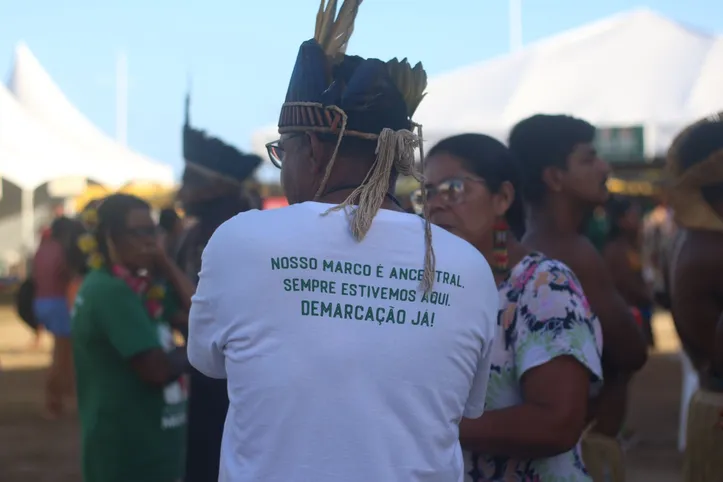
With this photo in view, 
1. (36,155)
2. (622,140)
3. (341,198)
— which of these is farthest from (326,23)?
(36,155)

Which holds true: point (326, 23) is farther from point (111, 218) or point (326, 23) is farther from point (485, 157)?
point (111, 218)

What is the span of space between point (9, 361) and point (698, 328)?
41.1ft

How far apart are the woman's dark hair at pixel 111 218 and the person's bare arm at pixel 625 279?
3.63 m

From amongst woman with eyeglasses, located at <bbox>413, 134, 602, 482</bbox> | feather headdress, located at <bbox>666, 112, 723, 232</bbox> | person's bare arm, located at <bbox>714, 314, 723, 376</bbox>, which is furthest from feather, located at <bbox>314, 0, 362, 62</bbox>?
feather headdress, located at <bbox>666, 112, 723, 232</bbox>

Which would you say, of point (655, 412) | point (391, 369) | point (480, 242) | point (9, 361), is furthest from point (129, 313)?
point (9, 361)

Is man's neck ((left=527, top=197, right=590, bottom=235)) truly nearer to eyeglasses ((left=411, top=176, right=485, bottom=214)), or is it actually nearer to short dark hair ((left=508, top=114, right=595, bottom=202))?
short dark hair ((left=508, top=114, right=595, bottom=202))

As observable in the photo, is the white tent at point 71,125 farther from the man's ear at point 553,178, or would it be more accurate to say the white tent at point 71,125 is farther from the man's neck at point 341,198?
the man's neck at point 341,198

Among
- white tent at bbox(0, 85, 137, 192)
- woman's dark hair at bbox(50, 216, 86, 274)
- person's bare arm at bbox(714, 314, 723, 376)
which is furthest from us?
white tent at bbox(0, 85, 137, 192)

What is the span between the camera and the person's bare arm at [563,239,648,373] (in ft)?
11.6

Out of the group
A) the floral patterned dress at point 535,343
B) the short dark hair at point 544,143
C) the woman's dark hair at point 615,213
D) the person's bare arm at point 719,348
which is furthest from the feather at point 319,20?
the woman's dark hair at point 615,213

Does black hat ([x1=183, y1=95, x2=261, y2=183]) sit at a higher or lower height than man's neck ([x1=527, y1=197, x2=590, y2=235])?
higher

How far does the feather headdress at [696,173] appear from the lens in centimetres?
350

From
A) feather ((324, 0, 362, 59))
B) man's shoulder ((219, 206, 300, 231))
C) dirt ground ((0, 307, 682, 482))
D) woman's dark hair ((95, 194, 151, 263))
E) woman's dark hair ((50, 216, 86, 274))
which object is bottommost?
dirt ground ((0, 307, 682, 482))

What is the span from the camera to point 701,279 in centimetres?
340
